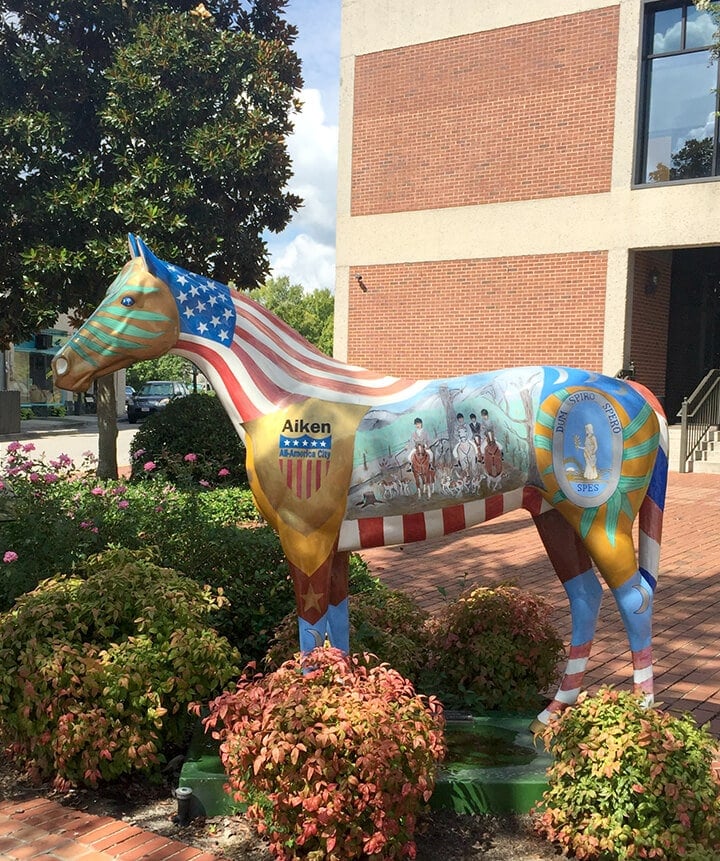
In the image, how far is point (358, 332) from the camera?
57.2 feet

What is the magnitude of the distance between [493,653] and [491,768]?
0.85 meters

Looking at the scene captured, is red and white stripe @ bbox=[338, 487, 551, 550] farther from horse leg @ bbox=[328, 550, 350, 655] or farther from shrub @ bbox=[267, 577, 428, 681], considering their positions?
shrub @ bbox=[267, 577, 428, 681]

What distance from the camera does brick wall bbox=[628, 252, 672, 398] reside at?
1577 cm

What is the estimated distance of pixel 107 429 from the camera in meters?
12.4

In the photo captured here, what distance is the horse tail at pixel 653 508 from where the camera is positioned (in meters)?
3.59

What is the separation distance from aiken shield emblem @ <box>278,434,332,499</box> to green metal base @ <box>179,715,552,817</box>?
1.26 metres

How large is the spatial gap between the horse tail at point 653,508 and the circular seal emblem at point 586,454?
245 mm

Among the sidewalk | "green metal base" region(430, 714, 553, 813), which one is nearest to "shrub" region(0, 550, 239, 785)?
the sidewalk

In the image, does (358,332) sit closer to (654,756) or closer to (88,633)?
(88,633)

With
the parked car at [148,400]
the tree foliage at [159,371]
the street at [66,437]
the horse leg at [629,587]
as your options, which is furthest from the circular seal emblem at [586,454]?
the tree foliage at [159,371]

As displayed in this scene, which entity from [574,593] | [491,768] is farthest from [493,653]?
[491,768]

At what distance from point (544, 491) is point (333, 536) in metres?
0.93

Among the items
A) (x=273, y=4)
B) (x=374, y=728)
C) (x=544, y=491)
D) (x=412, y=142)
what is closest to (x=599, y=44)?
(x=412, y=142)

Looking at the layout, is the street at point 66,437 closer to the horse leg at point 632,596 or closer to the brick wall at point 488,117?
the brick wall at point 488,117
